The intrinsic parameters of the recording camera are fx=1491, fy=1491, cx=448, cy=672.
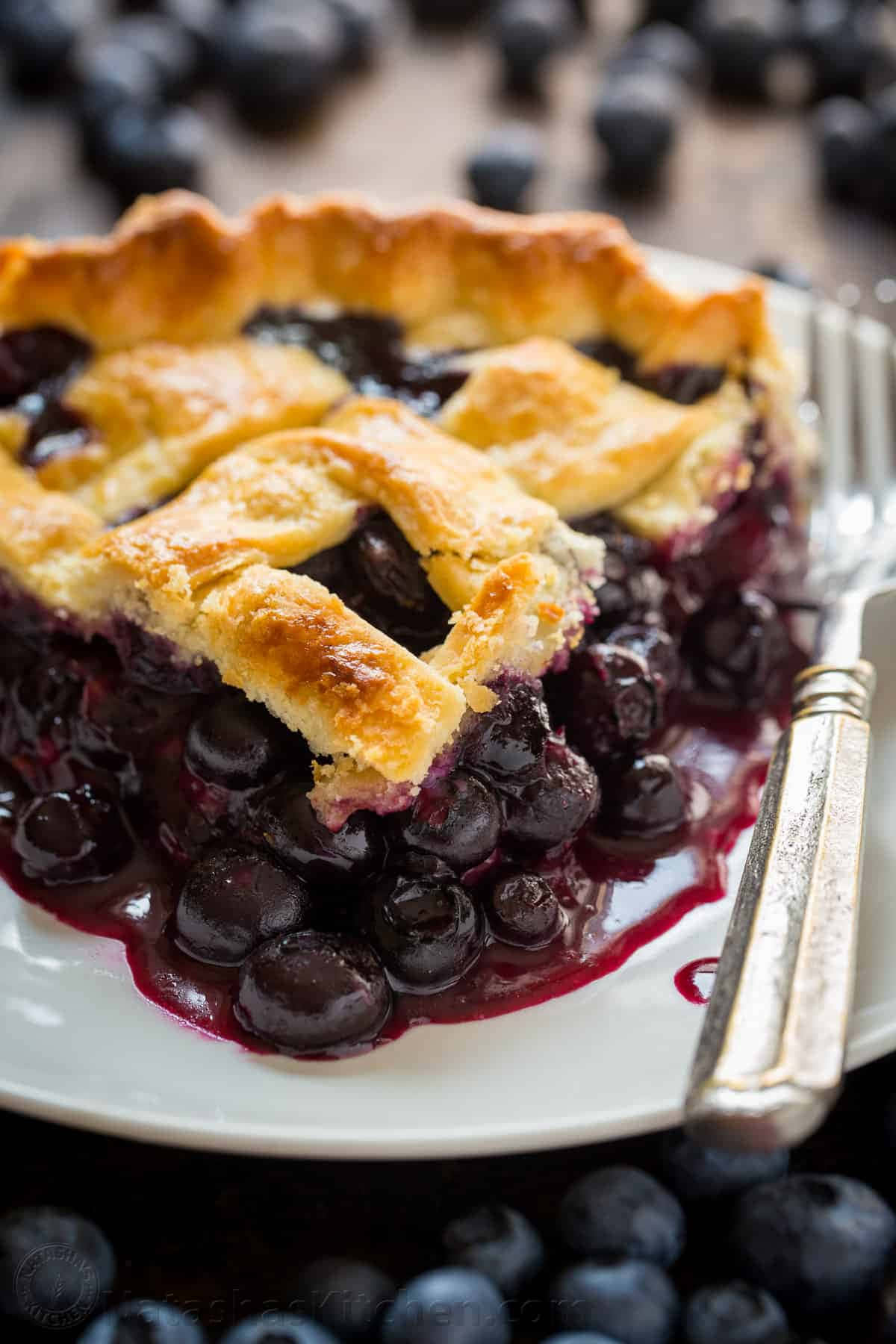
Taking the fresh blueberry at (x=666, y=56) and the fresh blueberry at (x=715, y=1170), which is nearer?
the fresh blueberry at (x=715, y=1170)

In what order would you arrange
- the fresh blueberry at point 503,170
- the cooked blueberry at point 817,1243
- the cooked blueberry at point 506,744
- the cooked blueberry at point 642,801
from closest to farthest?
the cooked blueberry at point 817,1243 → the cooked blueberry at point 506,744 → the cooked blueberry at point 642,801 → the fresh blueberry at point 503,170

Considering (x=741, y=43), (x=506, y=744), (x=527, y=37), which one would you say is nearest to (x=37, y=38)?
(x=527, y=37)

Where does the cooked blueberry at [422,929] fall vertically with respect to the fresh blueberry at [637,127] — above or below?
below

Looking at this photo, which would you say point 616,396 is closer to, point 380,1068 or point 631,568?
point 631,568

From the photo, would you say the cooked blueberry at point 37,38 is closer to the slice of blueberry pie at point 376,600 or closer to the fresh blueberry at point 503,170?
the fresh blueberry at point 503,170

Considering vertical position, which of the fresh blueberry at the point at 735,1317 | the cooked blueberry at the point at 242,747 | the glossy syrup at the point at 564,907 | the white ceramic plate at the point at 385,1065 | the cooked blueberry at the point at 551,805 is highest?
the cooked blueberry at the point at 242,747

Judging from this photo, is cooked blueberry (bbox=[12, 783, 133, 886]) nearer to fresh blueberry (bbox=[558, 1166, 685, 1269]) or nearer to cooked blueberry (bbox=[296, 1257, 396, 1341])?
cooked blueberry (bbox=[296, 1257, 396, 1341])

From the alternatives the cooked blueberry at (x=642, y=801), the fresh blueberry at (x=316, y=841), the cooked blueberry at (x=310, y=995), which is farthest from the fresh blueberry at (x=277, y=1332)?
the cooked blueberry at (x=642, y=801)
